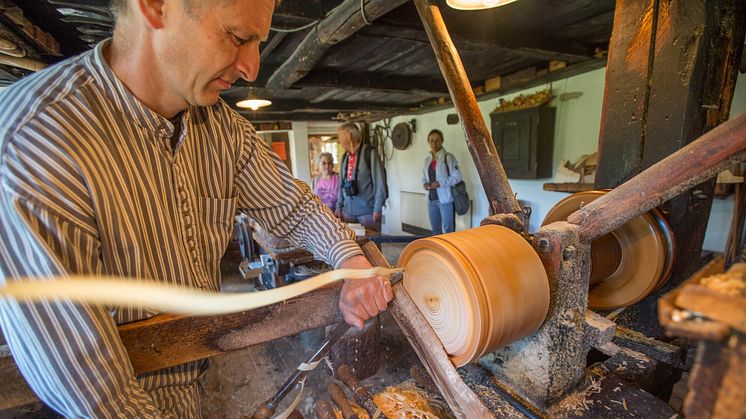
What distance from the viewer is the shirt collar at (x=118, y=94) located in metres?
0.96

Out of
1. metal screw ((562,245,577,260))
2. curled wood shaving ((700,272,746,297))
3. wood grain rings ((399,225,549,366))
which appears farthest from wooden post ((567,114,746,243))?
curled wood shaving ((700,272,746,297))

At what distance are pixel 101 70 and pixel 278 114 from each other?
299 inches

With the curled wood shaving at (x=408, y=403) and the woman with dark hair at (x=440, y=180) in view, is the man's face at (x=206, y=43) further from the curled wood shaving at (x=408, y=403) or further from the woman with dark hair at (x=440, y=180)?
the woman with dark hair at (x=440, y=180)

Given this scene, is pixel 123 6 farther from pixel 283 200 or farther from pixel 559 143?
pixel 559 143

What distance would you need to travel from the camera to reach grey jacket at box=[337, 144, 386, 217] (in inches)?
223

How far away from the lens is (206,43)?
3.20ft

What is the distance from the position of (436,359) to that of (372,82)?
4.63 meters

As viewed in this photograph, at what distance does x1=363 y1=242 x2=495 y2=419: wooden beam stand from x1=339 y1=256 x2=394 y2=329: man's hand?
0.19ft

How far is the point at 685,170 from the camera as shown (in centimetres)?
92

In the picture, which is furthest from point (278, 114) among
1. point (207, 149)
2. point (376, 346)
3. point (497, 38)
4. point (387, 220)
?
point (207, 149)

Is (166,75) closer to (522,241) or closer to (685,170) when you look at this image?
(522,241)

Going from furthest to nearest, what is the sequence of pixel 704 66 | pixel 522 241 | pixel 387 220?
pixel 387 220
pixel 704 66
pixel 522 241

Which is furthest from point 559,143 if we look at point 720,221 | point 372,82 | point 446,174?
point 372,82

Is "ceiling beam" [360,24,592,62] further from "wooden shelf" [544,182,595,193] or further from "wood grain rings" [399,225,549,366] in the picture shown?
"wood grain rings" [399,225,549,366]
